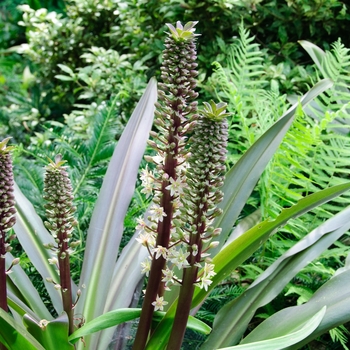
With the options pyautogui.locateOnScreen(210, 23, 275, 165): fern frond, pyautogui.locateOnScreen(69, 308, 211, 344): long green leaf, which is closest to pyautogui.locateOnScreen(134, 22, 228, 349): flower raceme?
pyautogui.locateOnScreen(69, 308, 211, 344): long green leaf

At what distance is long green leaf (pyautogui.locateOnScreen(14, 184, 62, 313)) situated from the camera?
1.34 m

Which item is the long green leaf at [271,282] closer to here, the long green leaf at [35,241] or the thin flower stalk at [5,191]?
the long green leaf at [35,241]

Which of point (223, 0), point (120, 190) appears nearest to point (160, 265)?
point (120, 190)

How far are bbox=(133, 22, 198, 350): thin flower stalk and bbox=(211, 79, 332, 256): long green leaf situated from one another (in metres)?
0.36

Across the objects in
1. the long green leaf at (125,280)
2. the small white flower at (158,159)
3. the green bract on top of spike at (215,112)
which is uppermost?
the green bract on top of spike at (215,112)

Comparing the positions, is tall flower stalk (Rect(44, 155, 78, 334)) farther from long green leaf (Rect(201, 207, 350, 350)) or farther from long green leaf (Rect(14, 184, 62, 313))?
long green leaf (Rect(201, 207, 350, 350))

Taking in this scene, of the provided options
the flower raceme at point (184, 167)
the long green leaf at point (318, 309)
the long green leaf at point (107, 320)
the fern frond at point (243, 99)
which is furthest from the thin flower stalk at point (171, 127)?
the fern frond at point (243, 99)

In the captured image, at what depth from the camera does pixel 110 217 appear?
4.60ft

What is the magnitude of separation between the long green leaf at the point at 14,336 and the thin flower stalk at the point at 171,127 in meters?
0.30

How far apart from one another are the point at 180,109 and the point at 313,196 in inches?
16.9

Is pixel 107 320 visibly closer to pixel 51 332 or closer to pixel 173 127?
pixel 51 332

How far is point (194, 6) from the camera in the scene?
260 centimetres

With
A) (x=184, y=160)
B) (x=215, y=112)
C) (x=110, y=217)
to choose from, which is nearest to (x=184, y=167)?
(x=184, y=160)

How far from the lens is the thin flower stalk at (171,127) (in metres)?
0.93
